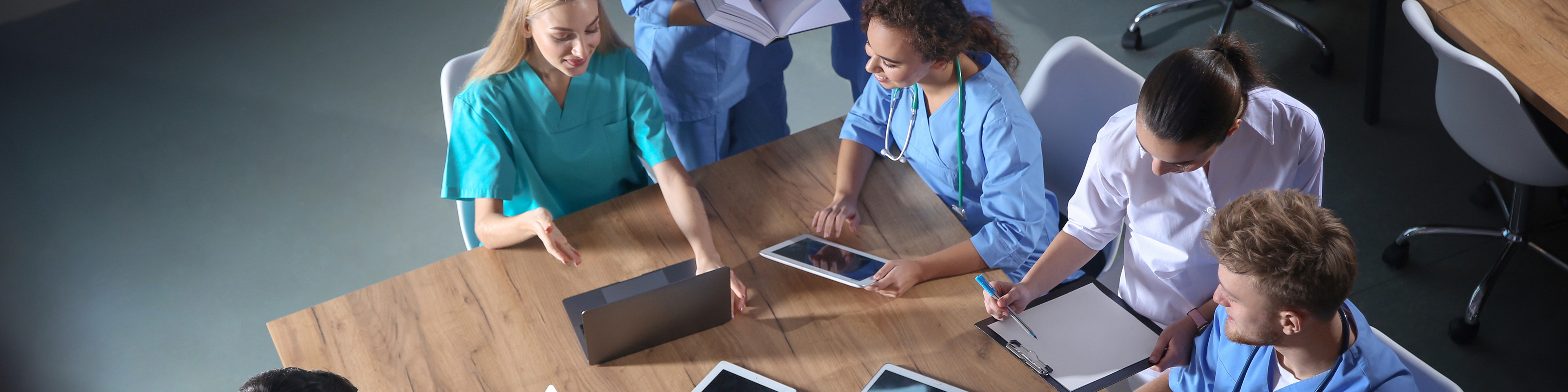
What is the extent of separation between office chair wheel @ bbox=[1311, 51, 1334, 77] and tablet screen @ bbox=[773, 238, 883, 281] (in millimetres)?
2424

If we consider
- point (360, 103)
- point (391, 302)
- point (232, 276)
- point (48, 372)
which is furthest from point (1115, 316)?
point (360, 103)

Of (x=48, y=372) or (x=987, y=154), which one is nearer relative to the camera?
(x=987, y=154)

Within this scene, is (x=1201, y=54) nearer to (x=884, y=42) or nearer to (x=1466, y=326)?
(x=884, y=42)

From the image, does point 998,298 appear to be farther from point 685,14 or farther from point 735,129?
point 735,129

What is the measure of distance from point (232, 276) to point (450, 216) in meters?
0.65

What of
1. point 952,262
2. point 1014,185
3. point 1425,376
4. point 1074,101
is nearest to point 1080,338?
point 952,262

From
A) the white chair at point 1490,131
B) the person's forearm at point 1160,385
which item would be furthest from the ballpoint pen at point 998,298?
the white chair at point 1490,131

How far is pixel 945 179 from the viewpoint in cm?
208

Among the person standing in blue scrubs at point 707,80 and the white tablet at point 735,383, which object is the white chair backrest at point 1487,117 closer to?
the person standing in blue scrubs at point 707,80

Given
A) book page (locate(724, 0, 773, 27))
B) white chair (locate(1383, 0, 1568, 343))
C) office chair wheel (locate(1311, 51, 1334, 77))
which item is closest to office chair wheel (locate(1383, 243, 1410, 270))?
white chair (locate(1383, 0, 1568, 343))

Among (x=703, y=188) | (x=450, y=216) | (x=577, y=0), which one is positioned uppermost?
(x=577, y=0)

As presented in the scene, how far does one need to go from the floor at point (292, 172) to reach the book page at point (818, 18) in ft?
4.29

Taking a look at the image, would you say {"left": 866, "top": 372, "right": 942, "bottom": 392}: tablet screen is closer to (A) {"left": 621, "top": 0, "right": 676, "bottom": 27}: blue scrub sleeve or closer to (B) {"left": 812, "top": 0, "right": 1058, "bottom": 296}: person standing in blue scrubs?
(B) {"left": 812, "top": 0, "right": 1058, "bottom": 296}: person standing in blue scrubs

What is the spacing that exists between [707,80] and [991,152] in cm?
88
